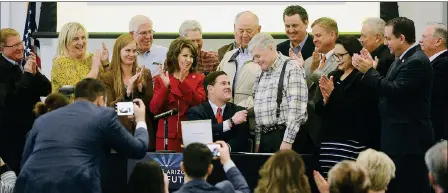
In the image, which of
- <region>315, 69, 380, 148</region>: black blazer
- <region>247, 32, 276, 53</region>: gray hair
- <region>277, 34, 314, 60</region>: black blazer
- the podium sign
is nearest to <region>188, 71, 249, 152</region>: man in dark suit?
<region>247, 32, 276, 53</region>: gray hair

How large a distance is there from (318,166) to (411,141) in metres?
0.73

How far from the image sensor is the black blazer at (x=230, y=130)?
307 inches

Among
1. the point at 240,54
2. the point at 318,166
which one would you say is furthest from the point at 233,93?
the point at 318,166

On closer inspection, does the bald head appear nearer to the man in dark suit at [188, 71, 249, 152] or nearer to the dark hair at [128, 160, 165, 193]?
the man in dark suit at [188, 71, 249, 152]

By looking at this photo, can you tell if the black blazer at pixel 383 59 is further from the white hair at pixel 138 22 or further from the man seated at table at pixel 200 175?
the man seated at table at pixel 200 175

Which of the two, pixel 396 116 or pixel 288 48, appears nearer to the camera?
pixel 396 116

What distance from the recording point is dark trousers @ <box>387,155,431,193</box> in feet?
24.1

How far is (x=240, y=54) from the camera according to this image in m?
8.56

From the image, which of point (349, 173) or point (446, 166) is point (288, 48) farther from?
point (446, 166)

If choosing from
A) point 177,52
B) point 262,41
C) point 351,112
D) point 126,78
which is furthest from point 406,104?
point 126,78

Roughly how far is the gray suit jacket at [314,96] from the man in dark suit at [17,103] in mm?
2267

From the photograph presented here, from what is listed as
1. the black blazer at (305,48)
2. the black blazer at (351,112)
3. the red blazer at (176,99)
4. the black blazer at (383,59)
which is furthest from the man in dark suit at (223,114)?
the black blazer at (383,59)

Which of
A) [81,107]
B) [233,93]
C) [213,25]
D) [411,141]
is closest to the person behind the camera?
[81,107]

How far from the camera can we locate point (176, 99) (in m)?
8.04
